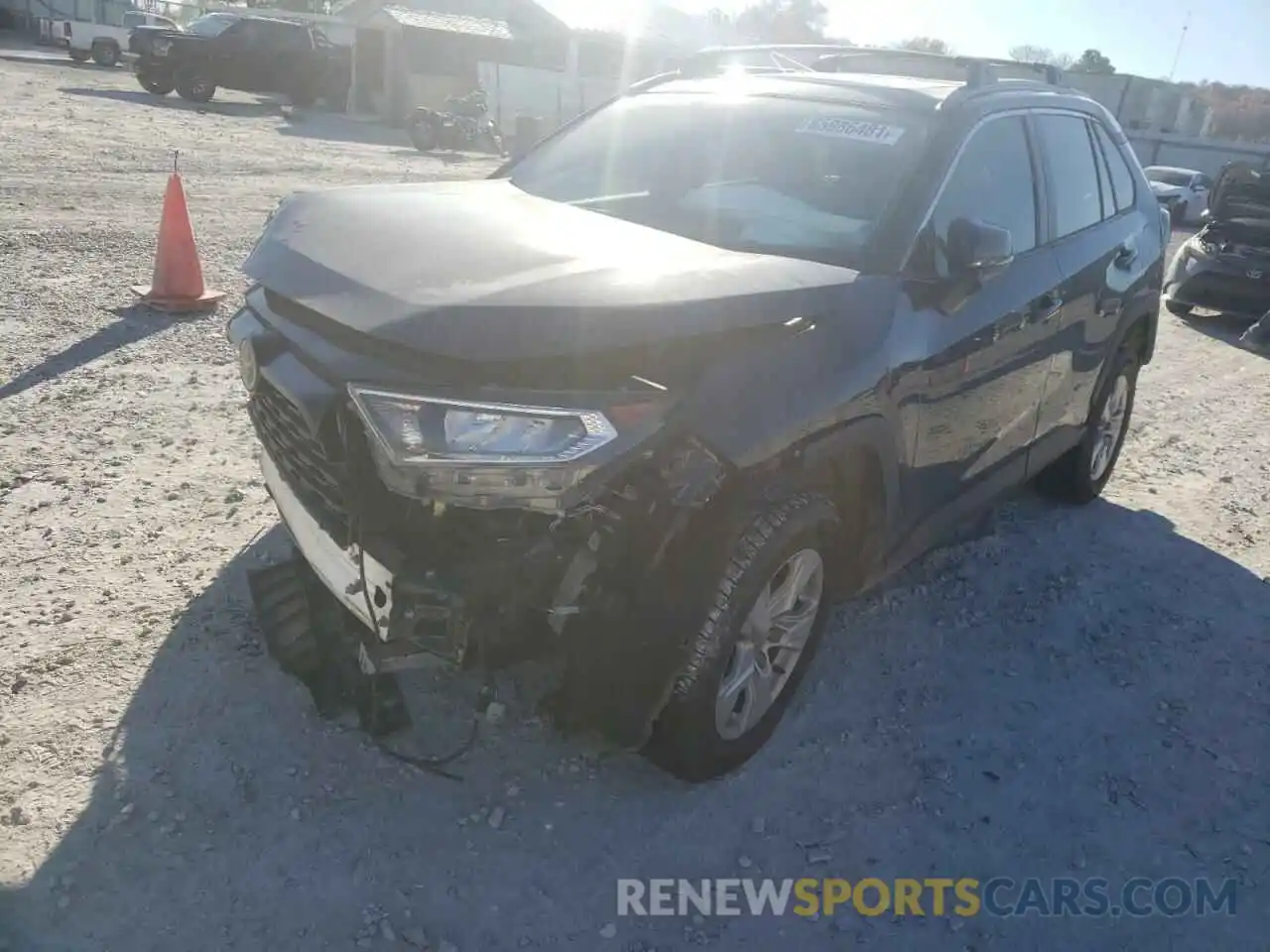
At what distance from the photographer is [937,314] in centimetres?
326

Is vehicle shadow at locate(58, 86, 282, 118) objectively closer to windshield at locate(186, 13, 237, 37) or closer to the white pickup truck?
windshield at locate(186, 13, 237, 37)

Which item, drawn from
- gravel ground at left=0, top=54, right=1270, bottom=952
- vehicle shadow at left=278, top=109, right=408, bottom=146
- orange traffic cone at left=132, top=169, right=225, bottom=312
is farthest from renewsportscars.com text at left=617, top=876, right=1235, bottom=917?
vehicle shadow at left=278, top=109, right=408, bottom=146

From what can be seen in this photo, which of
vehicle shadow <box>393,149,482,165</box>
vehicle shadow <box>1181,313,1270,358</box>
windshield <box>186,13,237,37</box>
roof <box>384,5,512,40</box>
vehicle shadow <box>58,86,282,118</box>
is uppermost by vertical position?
roof <box>384,5,512,40</box>

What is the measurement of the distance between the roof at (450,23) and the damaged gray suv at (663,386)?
90.5 feet

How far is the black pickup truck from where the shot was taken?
23000mm

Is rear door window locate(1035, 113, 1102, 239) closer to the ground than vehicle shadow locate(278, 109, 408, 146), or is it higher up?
higher up

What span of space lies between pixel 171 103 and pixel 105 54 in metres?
9.36

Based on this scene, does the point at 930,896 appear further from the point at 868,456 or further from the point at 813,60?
the point at 813,60

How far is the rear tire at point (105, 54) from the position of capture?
2944 centimetres

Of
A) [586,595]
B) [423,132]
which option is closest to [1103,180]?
[586,595]

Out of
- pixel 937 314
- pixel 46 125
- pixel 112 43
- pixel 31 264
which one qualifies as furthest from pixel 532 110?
pixel 937 314

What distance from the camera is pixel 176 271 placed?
22.3ft

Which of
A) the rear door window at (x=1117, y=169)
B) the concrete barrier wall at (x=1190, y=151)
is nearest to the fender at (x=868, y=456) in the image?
the rear door window at (x=1117, y=169)

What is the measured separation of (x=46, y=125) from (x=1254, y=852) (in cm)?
1782
